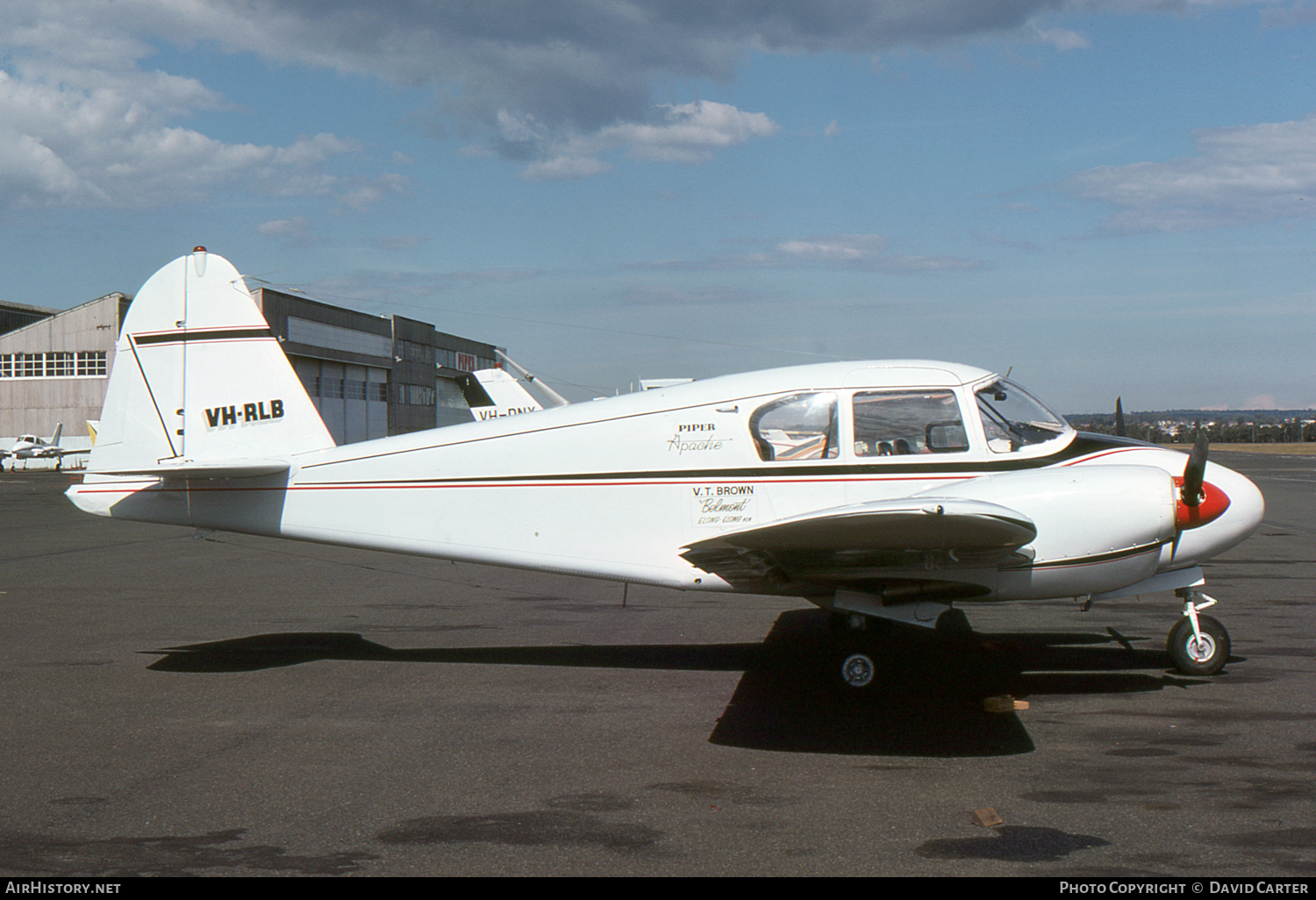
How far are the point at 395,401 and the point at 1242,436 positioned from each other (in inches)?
3477

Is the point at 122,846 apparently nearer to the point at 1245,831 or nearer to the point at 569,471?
the point at 569,471

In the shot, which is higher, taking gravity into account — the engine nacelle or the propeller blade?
the propeller blade

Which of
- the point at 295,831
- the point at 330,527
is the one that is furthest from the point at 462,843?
the point at 330,527

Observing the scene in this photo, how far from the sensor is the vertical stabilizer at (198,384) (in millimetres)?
8148

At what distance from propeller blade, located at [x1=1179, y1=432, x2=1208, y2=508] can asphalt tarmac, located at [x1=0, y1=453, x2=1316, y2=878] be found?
1.40 m

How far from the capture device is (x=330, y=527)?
306 inches

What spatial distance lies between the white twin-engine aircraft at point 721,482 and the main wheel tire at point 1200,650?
1cm

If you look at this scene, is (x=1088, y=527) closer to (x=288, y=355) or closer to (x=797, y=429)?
(x=797, y=429)

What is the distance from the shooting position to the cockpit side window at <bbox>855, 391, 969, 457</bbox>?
708 cm

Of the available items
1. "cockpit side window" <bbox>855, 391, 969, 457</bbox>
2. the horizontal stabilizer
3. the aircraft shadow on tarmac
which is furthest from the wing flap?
"cockpit side window" <bbox>855, 391, 969, 457</bbox>

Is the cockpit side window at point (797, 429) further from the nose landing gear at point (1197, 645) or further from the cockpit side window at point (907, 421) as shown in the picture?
the nose landing gear at point (1197, 645)

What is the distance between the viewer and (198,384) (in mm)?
8219

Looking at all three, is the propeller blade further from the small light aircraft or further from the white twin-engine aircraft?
the small light aircraft

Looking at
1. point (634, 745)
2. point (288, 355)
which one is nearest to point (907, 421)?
point (634, 745)
